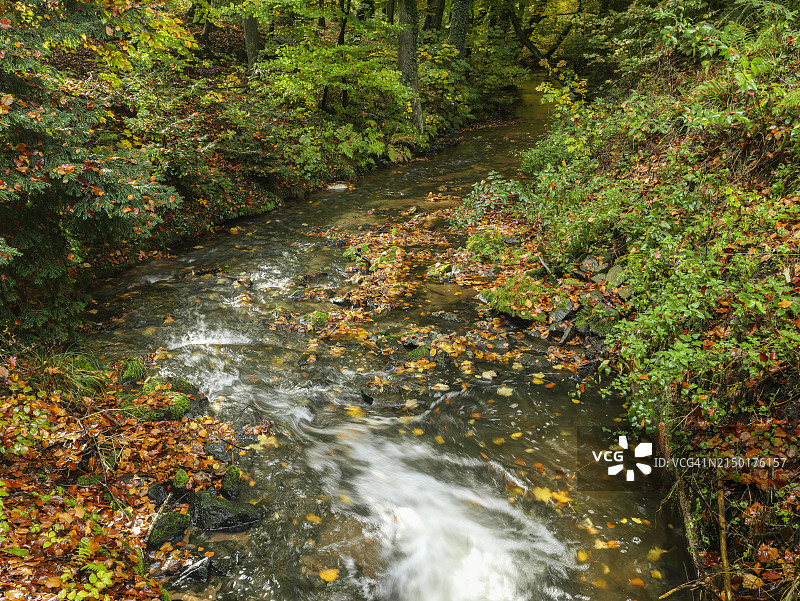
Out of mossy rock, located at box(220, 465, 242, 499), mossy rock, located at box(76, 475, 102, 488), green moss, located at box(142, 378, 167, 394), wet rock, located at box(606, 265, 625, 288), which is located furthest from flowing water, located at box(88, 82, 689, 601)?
wet rock, located at box(606, 265, 625, 288)

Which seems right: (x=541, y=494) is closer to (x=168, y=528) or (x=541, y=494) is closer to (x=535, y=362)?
(x=535, y=362)

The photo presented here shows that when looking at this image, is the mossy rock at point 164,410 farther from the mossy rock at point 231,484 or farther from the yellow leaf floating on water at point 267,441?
the mossy rock at point 231,484

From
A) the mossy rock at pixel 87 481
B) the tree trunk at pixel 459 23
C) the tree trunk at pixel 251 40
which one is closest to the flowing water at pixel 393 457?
the mossy rock at pixel 87 481

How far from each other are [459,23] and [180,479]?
21.6 m

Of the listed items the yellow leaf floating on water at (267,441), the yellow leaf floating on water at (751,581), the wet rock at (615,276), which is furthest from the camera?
the wet rock at (615,276)

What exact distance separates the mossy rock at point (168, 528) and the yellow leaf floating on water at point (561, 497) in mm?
3414

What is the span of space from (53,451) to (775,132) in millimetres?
8611

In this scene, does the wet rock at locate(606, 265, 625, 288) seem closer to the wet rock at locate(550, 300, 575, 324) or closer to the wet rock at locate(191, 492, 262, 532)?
the wet rock at locate(550, 300, 575, 324)

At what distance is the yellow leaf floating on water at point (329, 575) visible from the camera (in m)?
3.65

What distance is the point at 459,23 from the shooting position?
1975cm

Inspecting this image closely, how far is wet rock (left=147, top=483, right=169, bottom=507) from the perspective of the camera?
405 centimetres

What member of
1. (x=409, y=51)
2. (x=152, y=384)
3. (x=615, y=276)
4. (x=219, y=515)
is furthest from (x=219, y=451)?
(x=409, y=51)

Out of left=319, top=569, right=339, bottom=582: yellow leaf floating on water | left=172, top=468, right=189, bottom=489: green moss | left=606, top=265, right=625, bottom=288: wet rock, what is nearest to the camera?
left=319, top=569, right=339, bottom=582: yellow leaf floating on water

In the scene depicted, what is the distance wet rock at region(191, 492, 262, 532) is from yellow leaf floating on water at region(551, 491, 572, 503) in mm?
2825
